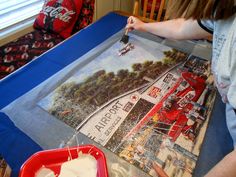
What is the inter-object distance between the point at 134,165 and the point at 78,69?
42 cm

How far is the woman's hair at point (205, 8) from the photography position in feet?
1.73

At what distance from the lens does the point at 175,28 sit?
3.07 ft

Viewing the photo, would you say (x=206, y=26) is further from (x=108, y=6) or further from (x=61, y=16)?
(x=108, y=6)

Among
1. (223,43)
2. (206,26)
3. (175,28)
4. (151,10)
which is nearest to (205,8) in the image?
(223,43)

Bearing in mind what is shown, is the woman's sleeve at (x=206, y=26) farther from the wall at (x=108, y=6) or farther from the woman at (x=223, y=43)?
the wall at (x=108, y=6)

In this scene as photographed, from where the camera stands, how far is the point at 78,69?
833 millimetres

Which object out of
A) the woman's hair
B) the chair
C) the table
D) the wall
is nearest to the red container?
the table

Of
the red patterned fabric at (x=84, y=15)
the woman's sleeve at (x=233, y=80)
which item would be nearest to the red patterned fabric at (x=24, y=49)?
Answer: the red patterned fabric at (x=84, y=15)

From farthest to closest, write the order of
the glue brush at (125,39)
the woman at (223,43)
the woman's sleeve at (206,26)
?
the glue brush at (125,39), the woman's sleeve at (206,26), the woman at (223,43)

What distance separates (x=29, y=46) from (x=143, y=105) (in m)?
0.86

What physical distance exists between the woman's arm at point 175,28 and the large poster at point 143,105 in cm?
8

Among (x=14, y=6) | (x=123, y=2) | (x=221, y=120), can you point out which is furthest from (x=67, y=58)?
(x=123, y=2)

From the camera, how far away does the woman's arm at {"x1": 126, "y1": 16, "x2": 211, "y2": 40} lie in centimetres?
85

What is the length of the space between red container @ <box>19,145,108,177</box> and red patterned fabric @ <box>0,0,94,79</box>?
0.70m
